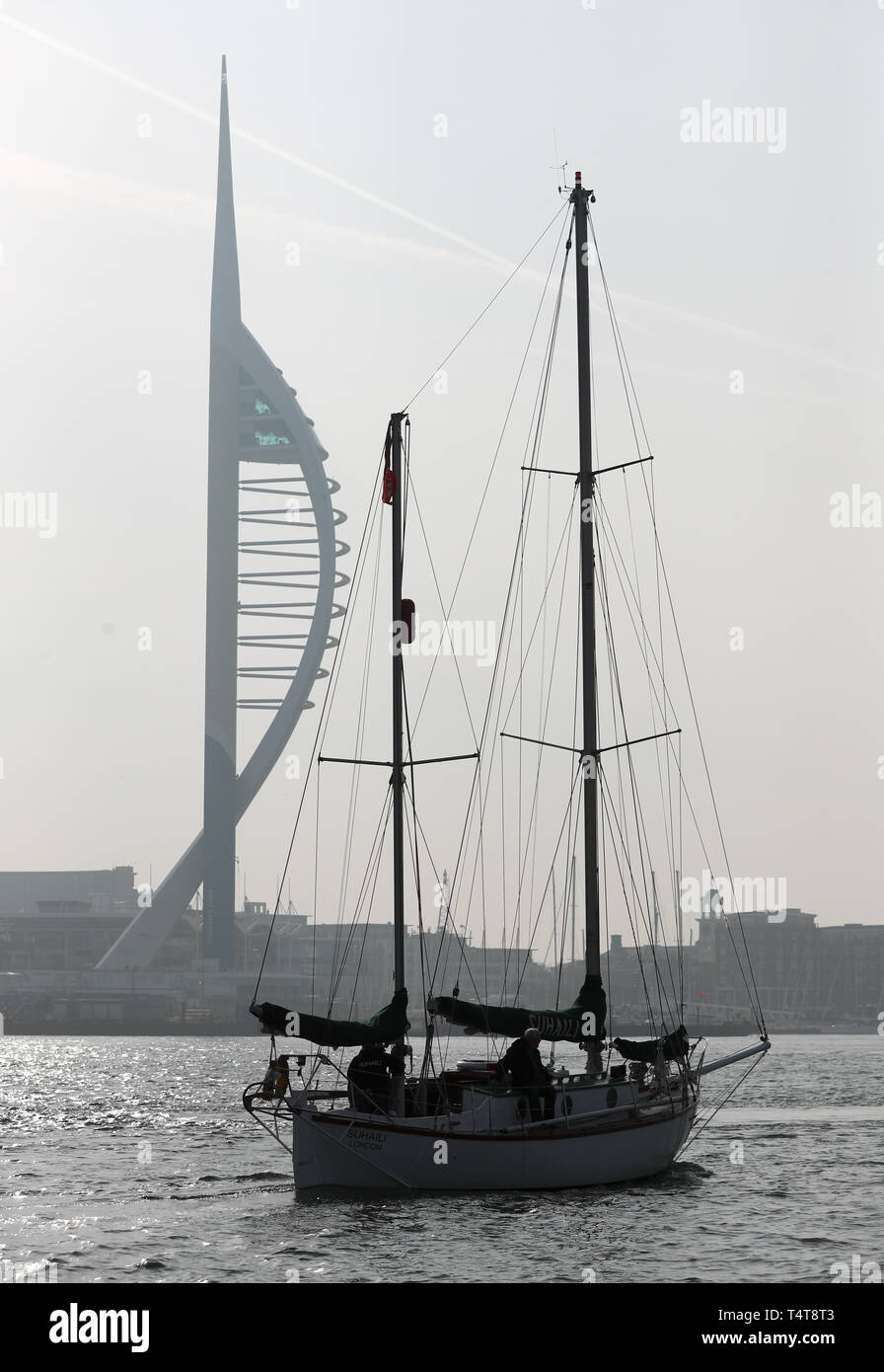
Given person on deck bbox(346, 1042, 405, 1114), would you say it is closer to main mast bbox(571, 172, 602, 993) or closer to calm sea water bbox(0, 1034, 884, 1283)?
calm sea water bbox(0, 1034, 884, 1283)

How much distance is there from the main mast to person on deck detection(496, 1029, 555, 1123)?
178 centimetres

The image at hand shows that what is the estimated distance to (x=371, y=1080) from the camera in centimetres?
2102

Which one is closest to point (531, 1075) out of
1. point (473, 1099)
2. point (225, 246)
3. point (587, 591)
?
point (473, 1099)

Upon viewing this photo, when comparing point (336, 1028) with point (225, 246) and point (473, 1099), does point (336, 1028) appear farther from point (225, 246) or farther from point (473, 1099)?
point (225, 246)

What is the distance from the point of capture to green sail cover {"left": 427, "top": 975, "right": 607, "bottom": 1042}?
21484 millimetres

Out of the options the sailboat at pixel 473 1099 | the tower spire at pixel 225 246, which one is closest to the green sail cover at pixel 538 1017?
the sailboat at pixel 473 1099

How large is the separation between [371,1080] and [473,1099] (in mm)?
1369

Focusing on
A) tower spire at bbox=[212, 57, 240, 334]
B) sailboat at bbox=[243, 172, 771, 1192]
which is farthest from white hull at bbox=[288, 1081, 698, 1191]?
tower spire at bbox=[212, 57, 240, 334]

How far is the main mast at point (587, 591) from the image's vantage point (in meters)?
23.6

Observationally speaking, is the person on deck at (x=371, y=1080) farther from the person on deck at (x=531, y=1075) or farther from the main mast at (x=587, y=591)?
the main mast at (x=587, y=591)

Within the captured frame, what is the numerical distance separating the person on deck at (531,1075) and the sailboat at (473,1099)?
50mm

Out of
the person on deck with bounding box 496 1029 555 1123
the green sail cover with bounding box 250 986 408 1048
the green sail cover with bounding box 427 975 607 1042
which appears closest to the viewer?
the green sail cover with bounding box 250 986 408 1048

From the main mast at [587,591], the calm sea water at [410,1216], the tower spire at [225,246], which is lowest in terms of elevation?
the calm sea water at [410,1216]

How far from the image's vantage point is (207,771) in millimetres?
112688
